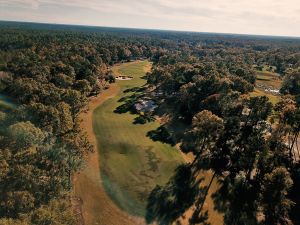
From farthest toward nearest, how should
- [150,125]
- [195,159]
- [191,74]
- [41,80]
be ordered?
[191,74], [41,80], [150,125], [195,159]

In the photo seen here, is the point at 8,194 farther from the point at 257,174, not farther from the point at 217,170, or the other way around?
the point at 257,174

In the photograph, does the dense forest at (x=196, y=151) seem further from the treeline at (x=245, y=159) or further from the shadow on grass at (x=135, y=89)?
the shadow on grass at (x=135, y=89)

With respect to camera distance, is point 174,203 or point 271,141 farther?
point 271,141

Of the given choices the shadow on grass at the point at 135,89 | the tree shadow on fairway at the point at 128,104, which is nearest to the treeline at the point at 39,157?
the tree shadow on fairway at the point at 128,104

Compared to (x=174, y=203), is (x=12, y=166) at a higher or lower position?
higher

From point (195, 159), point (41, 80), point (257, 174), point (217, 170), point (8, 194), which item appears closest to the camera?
point (8, 194)

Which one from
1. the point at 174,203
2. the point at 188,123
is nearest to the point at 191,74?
the point at 188,123

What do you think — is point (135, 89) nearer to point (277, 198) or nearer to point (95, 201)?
point (95, 201)
